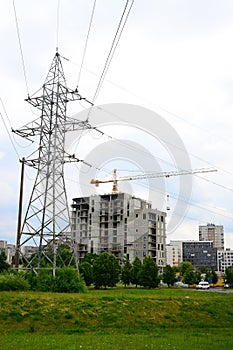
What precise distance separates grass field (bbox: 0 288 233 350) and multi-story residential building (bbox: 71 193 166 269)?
8474cm

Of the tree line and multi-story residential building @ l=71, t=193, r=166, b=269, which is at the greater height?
multi-story residential building @ l=71, t=193, r=166, b=269

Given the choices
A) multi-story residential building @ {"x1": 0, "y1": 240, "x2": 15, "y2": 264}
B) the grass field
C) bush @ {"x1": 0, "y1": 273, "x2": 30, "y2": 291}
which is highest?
multi-story residential building @ {"x1": 0, "y1": 240, "x2": 15, "y2": 264}

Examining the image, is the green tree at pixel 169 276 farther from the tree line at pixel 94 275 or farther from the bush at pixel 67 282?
the bush at pixel 67 282

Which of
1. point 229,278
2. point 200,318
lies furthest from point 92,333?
point 229,278

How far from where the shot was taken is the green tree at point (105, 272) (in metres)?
55.2

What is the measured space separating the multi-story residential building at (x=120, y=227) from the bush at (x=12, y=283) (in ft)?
267

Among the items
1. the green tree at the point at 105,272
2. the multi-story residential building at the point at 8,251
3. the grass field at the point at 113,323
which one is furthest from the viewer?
the multi-story residential building at the point at 8,251

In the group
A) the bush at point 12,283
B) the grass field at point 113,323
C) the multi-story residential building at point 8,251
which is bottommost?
the grass field at point 113,323

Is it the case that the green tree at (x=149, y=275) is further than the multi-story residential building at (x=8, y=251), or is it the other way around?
the multi-story residential building at (x=8, y=251)

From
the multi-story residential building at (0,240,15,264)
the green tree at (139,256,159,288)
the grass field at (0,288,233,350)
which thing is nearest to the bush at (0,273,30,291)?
the grass field at (0,288,233,350)

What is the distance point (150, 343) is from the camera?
15031 millimetres

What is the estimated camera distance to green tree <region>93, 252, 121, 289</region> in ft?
181

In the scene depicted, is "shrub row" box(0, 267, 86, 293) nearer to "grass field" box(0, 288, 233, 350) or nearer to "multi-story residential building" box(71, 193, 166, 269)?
"grass field" box(0, 288, 233, 350)

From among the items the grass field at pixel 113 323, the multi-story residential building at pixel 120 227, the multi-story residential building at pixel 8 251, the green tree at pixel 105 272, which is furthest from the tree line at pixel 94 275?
the multi-story residential building at pixel 8 251
